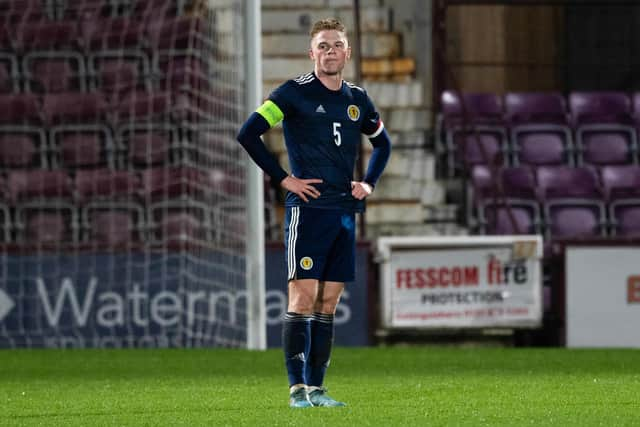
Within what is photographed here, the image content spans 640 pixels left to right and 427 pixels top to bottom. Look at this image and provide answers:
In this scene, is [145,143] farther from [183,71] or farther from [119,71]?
[119,71]

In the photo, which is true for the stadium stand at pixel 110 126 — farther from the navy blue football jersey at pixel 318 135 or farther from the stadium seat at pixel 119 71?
the navy blue football jersey at pixel 318 135

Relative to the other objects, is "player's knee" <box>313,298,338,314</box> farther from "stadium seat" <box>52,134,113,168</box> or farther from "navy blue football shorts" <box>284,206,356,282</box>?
"stadium seat" <box>52,134,113,168</box>

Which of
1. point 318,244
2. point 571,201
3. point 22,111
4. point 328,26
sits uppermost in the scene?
point 328,26

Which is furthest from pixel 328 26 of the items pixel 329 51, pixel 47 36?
pixel 47 36

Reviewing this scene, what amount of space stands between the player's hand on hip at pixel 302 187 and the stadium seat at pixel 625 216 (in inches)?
270

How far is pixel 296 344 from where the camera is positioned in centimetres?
586

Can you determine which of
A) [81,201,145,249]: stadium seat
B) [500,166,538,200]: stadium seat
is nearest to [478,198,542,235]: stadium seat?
[500,166,538,200]: stadium seat

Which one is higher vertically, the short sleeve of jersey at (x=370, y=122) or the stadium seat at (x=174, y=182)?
the short sleeve of jersey at (x=370, y=122)

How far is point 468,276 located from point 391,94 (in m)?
3.06

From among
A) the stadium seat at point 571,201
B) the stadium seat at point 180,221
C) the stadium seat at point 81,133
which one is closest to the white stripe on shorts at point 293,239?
the stadium seat at point 180,221

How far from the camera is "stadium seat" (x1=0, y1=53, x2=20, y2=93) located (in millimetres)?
13070

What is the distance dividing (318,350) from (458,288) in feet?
15.5

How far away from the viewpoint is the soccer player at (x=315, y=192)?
584cm

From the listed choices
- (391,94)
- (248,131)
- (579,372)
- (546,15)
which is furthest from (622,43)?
(248,131)
